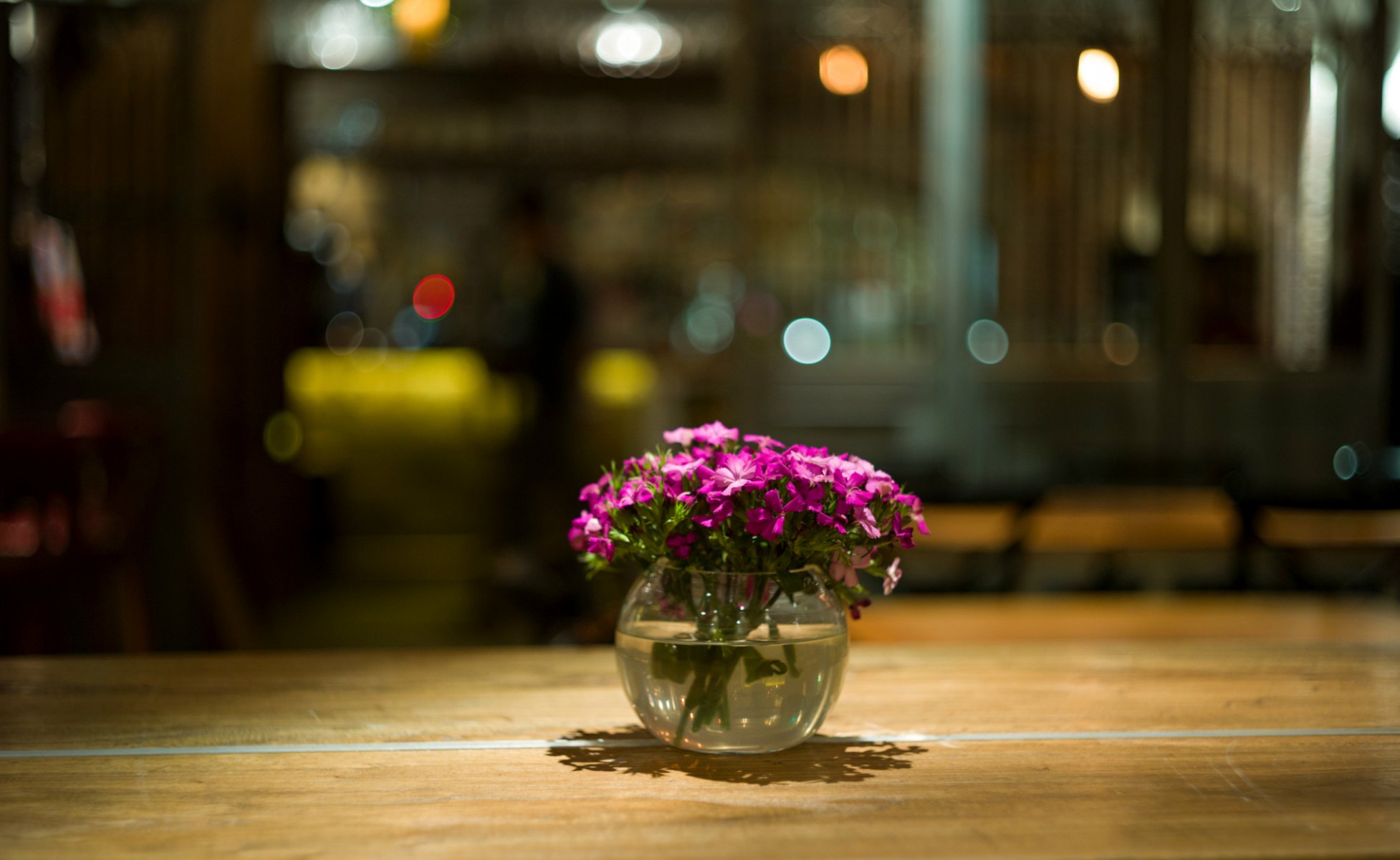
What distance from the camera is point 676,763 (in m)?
1.18

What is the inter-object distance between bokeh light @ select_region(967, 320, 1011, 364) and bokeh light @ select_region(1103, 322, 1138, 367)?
429 millimetres

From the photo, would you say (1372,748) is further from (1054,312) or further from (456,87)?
(456,87)

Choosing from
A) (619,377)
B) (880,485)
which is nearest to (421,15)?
(619,377)

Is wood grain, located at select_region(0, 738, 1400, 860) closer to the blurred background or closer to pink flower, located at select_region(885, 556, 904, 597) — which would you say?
pink flower, located at select_region(885, 556, 904, 597)

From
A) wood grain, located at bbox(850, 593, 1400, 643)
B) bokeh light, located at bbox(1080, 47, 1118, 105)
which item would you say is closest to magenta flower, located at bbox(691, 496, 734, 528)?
wood grain, located at bbox(850, 593, 1400, 643)

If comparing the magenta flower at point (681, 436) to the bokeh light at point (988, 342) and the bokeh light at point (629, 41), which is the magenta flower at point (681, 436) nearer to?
the bokeh light at point (988, 342)

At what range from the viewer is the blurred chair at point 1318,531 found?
10.5ft

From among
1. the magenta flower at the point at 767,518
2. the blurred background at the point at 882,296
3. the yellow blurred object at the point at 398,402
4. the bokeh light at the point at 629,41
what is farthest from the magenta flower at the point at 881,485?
the bokeh light at the point at 629,41

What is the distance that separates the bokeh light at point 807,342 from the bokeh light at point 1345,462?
213 cm

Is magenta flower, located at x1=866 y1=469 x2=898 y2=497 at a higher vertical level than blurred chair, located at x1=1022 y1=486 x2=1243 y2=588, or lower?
higher

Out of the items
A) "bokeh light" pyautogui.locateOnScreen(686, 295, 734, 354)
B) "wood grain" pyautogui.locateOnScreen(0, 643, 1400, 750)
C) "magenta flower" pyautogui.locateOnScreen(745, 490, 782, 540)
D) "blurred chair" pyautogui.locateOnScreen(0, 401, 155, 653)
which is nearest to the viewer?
"magenta flower" pyautogui.locateOnScreen(745, 490, 782, 540)

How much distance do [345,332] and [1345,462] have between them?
6.38 meters

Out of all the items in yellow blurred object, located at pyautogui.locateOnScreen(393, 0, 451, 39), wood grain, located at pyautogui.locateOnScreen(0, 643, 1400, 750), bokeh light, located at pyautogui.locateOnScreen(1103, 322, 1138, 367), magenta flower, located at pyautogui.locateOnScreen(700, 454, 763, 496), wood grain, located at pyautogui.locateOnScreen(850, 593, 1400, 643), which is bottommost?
wood grain, located at pyautogui.locateOnScreen(850, 593, 1400, 643)

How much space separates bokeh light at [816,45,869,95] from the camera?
5.29 metres
